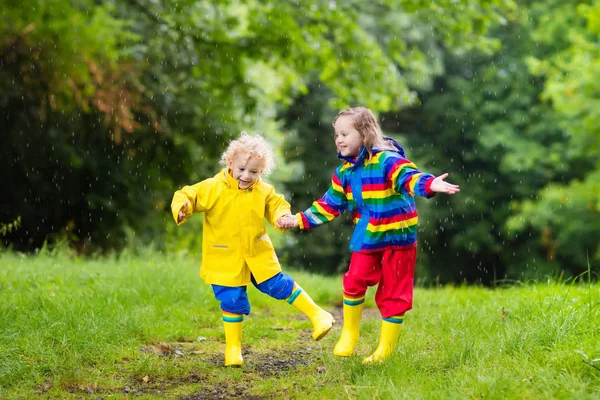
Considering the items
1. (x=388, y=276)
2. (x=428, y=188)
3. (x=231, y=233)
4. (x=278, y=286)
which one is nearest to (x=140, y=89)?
(x=231, y=233)

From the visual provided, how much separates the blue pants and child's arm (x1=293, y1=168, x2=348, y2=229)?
1.34 ft

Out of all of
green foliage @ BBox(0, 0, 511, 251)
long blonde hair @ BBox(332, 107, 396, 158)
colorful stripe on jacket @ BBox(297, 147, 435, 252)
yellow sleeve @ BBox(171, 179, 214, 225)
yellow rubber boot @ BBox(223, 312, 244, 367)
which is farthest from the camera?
green foliage @ BBox(0, 0, 511, 251)

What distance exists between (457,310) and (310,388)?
227 centimetres

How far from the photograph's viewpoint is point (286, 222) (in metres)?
4.67

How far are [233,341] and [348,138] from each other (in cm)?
154

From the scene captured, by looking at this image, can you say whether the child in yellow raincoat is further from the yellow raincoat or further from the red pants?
the red pants

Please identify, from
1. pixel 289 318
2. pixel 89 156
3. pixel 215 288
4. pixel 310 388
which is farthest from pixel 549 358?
pixel 89 156

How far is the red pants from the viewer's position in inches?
175

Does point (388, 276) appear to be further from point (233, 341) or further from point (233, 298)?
point (233, 341)

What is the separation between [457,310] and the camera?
5.95m

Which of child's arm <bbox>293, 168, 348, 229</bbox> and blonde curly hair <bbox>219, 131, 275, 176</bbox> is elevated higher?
blonde curly hair <bbox>219, 131, 275, 176</bbox>

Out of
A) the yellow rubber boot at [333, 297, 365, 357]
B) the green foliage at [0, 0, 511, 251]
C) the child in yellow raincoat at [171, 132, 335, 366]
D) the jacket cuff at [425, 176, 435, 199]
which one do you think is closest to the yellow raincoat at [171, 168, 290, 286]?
the child in yellow raincoat at [171, 132, 335, 366]

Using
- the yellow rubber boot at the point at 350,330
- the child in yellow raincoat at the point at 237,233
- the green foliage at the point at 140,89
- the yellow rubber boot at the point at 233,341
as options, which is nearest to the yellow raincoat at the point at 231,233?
the child in yellow raincoat at the point at 237,233

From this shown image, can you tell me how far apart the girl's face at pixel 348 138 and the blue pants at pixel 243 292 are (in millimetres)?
957
